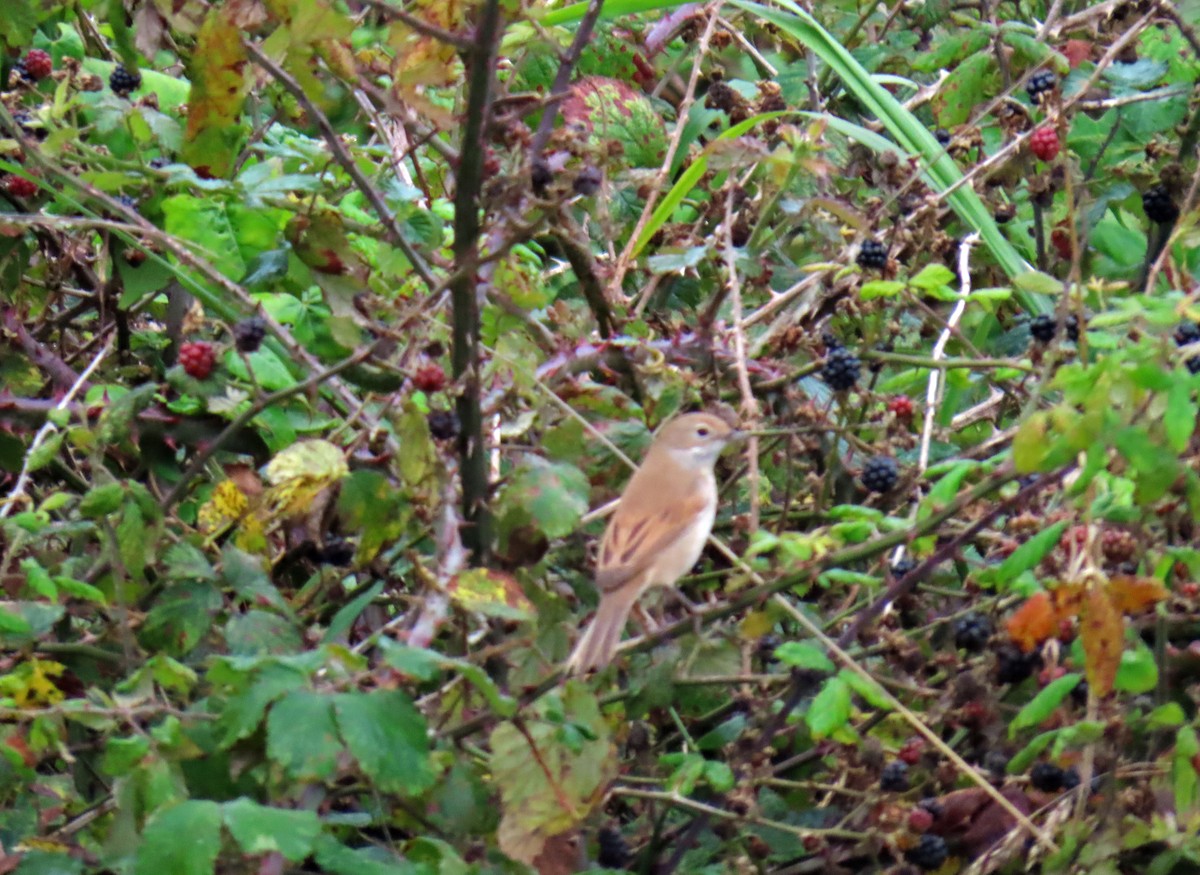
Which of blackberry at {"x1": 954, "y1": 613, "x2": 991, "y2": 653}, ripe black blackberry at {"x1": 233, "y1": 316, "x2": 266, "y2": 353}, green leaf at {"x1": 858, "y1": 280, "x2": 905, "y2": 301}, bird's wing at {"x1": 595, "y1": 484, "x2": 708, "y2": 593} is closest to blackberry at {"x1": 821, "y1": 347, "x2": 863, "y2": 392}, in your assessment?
green leaf at {"x1": 858, "y1": 280, "x2": 905, "y2": 301}

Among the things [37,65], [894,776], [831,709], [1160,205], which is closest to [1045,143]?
[1160,205]

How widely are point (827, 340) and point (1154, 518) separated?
911mm

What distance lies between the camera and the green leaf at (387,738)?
6.75 feet

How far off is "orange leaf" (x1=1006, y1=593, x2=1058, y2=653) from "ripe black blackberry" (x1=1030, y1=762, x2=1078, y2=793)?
0.46 meters

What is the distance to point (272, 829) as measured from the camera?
2021 mm

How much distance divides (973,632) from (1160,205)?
1.38 meters

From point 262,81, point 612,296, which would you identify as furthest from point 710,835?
point 262,81

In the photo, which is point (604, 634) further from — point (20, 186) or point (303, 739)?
point (20, 186)

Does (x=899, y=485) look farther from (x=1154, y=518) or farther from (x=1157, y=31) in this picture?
(x=1157, y=31)

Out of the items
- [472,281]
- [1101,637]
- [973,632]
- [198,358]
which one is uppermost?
[472,281]

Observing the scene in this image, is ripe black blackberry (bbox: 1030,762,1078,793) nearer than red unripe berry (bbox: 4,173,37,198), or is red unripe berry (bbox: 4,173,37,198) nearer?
ripe black blackberry (bbox: 1030,762,1078,793)

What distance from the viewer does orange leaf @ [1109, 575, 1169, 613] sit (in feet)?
7.03

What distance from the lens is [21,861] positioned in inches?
95.8

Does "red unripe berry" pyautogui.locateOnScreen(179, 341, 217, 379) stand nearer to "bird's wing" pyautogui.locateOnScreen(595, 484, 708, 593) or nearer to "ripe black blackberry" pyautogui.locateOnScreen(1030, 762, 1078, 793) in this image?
"bird's wing" pyautogui.locateOnScreen(595, 484, 708, 593)
